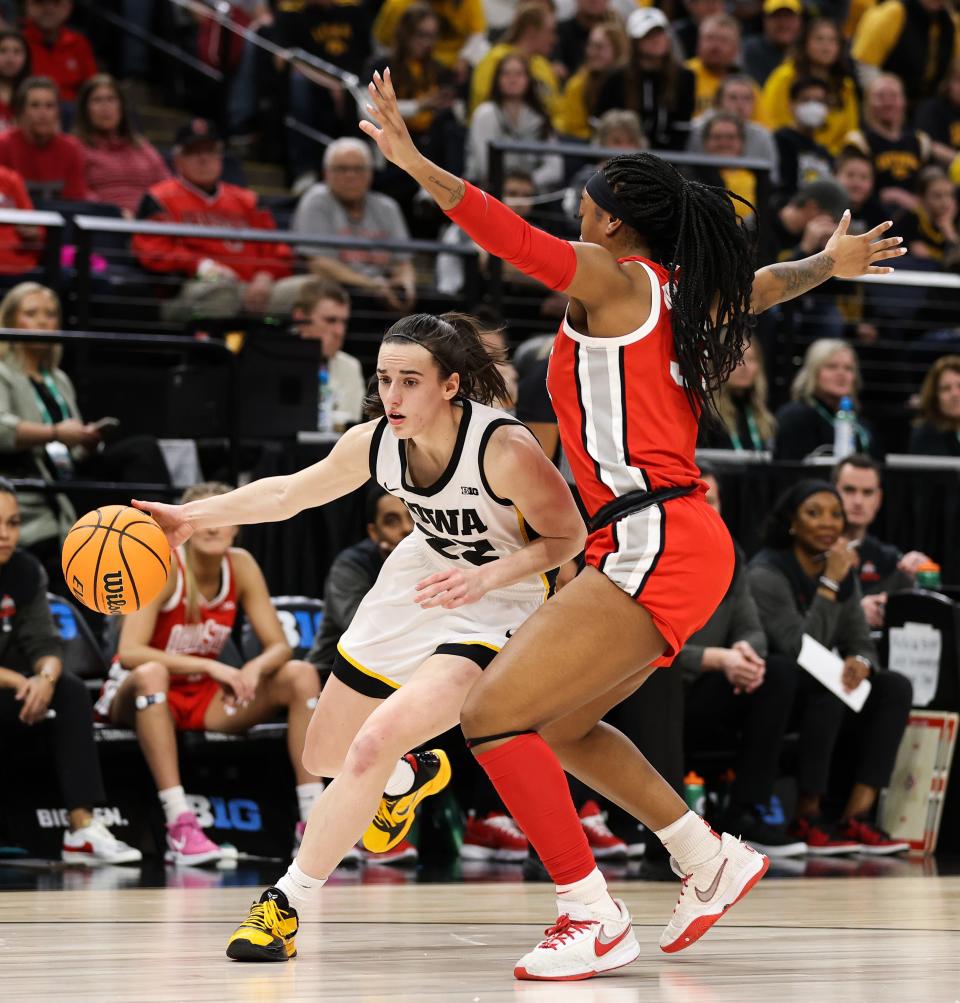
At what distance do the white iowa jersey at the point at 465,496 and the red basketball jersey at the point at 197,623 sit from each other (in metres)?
2.52

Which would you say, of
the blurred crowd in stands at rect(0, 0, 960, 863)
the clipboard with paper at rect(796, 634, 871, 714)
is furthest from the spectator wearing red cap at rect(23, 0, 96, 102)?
the clipboard with paper at rect(796, 634, 871, 714)

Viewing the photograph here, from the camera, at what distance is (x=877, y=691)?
7.37 metres

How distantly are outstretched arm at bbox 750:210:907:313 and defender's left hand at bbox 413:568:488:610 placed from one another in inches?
38.4

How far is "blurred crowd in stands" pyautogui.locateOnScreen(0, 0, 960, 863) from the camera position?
6.83 metres

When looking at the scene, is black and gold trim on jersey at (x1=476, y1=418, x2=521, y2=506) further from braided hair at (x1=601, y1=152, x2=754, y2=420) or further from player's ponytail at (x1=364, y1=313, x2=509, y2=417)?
braided hair at (x1=601, y1=152, x2=754, y2=420)

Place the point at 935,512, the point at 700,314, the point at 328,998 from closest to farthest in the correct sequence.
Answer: the point at 328,998, the point at 700,314, the point at 935,512

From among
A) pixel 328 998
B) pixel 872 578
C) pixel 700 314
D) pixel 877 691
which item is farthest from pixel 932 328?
pixel 328 998

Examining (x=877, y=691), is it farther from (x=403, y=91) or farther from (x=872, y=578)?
(x=403, y=91)

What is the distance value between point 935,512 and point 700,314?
198 inches

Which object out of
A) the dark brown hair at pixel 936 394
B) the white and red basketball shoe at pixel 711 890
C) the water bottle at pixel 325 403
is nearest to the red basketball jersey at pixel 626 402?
the white and red basketball shoe at pixel 711 890

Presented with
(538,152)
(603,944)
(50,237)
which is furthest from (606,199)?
(538,152)

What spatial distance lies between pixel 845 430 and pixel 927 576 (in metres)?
0.86

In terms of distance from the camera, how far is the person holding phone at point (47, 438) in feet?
22.9

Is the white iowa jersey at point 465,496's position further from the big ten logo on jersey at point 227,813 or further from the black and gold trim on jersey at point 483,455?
the big ten logo on jersey at point 227,813
